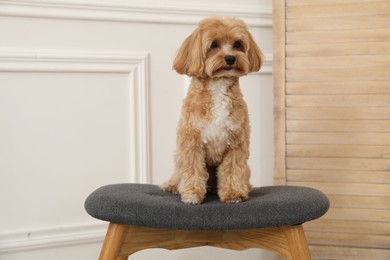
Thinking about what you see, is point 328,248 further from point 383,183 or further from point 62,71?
point 62,71

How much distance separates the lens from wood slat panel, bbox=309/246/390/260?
1.64 m

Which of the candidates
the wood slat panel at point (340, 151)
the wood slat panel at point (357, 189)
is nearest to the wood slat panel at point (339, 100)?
the wood slat panel at point (340, 151)

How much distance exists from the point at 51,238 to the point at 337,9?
3.69ft

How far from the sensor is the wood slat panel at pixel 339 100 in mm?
1639

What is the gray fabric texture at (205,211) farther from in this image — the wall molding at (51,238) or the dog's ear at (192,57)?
the wall molding at (51,238)

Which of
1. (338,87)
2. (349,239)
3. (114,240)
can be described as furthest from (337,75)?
(114,240)

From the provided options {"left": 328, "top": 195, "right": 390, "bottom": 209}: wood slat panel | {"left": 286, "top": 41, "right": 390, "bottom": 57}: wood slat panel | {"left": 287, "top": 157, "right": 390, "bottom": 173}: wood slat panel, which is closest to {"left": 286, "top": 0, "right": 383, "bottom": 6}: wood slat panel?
{"left": 286, "top": 41, "right": 390, "bottom": 57}: wood slat panel

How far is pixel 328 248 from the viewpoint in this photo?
1688 millimetres

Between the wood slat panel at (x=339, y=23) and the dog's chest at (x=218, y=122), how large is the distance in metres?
0.61

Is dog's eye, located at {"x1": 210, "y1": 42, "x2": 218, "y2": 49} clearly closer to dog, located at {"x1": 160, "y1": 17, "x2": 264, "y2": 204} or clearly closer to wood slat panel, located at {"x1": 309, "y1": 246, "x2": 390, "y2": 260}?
dog, located at {"x1": 160, "y1": 17, "x2": 264, "y2": 204}

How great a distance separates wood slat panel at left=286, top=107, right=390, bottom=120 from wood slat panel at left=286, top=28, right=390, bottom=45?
21 centimetres

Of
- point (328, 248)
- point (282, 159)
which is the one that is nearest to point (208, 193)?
point (282, 159)

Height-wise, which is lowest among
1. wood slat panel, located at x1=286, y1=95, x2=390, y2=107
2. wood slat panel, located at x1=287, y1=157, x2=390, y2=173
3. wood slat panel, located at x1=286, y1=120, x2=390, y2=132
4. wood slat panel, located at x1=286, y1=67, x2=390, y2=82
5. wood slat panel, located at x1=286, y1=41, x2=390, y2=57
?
wood slat panel, located at x1=287, y1=157, x2=390, y2=173

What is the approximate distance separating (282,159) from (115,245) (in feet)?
2.39
